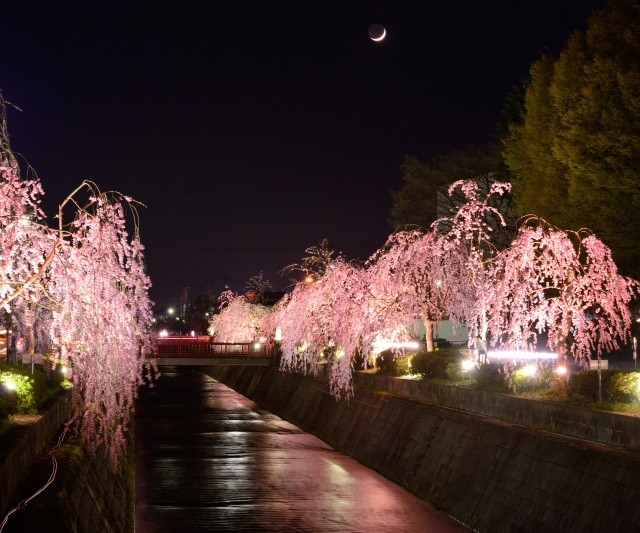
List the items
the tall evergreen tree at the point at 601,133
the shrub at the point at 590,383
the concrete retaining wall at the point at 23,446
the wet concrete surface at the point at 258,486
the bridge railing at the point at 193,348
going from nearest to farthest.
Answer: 1. the concrete retaining wall at the point at 23,446
2. the shrub at the point at 590,383
3. the wet concrete surface at the point at 258,486
4. the tall evergreen tree at the point at 601,133
5. the bridge railing at the point at 193,348

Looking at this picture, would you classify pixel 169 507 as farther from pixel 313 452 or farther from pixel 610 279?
pixel 610 279

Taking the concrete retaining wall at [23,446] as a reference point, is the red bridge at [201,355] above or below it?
above

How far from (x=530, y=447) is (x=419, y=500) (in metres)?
5.45

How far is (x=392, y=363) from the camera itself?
35.3 meters

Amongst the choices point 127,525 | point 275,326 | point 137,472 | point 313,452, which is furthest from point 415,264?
point 275,326

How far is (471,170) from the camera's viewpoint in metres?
47.6

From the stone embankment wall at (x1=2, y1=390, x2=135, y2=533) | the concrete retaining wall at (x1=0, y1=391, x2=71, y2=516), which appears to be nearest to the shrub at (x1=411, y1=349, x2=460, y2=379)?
the stone embankment wall at (x1=2, y1=390, x2=135, y2=533)

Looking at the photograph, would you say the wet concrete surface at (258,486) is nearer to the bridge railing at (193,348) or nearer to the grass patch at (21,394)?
the grass patch at (21,394)

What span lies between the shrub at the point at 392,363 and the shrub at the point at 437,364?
1244mm

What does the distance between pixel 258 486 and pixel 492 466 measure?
9.11 meters

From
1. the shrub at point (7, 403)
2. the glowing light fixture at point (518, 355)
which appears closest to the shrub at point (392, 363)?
the glowing light fixture at point (518, 355)

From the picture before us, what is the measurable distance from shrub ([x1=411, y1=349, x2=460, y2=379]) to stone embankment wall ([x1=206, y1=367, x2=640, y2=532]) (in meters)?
1.48

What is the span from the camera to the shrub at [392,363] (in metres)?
33.6

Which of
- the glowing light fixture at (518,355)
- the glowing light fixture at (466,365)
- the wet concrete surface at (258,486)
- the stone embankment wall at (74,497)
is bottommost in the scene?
the wet concrete surface at (258,486)
